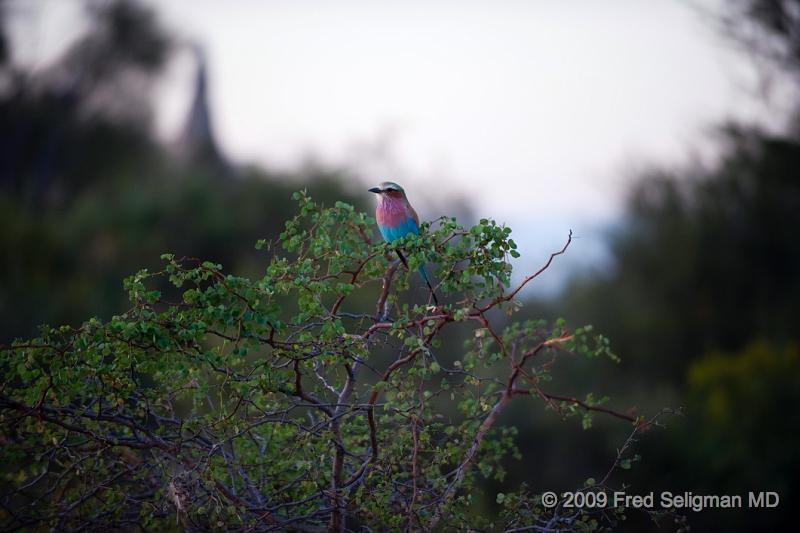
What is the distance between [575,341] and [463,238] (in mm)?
673

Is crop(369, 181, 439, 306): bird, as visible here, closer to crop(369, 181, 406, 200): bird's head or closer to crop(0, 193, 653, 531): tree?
crop(369, 181, 406, 200): bird's head

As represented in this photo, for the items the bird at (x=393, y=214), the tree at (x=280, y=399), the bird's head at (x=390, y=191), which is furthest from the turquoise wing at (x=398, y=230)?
the tree at (x=280, y=399)

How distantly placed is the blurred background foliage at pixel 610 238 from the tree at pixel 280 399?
328 inches

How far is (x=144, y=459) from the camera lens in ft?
12.1

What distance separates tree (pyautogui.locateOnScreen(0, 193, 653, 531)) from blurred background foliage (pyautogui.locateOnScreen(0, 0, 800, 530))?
8339 millimetres

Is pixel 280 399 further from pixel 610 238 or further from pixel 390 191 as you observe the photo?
pixel 610 238

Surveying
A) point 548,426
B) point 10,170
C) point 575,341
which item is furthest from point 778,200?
point 10,170

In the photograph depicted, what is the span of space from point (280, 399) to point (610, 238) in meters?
18.4

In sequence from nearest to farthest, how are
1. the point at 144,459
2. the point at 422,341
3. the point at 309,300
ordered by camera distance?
1. the point at 422,341
2. the point at 309,300
3. the point at 144,459

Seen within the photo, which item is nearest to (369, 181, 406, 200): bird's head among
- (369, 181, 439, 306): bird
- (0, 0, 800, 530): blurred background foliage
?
(369, 181, 439, 306): bird

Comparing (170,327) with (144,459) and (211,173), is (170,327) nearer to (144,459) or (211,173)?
(144,459)

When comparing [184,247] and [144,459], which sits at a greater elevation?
[184,247]

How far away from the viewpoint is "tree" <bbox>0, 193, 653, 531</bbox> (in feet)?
10.4

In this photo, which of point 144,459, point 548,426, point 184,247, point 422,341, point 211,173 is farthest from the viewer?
point 211,173
